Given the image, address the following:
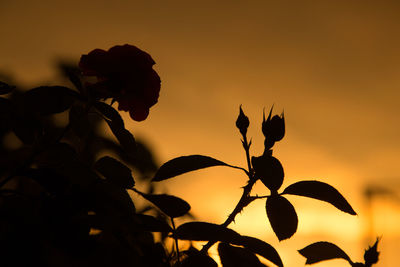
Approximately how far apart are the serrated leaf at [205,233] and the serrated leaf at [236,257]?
0.05 meters

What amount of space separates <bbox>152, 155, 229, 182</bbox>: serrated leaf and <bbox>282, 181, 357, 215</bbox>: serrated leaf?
152 mm

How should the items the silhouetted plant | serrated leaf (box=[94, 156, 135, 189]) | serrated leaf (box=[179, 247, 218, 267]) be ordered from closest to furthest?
1. the silhouetted plant
2. serrated leaf (box=[179, 247, 218, 267])
3. serrated leaf (box=[94, 156, 135, 189])

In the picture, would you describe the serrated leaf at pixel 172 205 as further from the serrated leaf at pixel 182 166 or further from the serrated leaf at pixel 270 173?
the serrated leaf at pixel 270 173

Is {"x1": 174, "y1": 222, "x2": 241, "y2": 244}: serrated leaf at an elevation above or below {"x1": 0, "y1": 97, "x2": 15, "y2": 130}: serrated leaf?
below

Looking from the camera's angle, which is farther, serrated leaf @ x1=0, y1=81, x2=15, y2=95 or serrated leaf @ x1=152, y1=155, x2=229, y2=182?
serrated leaf @ x1=152, y1=155, x2=229, y2=182

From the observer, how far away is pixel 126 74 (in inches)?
39.7

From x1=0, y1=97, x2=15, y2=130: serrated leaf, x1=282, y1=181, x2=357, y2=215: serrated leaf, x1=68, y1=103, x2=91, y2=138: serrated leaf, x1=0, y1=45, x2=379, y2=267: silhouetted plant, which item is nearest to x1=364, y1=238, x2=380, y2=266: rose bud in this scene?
x1=0, y1=45, x2=379, y2=267: silhouetted plant

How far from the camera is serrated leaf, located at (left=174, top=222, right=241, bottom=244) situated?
800mm

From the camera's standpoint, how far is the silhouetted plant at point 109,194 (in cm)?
68

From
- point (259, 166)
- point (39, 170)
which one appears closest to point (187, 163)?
point (259, 166)

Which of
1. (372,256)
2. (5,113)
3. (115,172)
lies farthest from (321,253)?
(5,113)

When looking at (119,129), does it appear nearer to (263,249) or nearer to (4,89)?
(4,89)

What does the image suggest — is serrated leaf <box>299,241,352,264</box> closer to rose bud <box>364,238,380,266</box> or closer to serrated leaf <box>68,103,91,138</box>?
rose bud <box>364,238,380,266</box>

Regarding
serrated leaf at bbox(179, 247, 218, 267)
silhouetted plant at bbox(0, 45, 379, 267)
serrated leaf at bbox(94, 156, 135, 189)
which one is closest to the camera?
silhouetted plant at bbox(0, 45, 379, 267)
